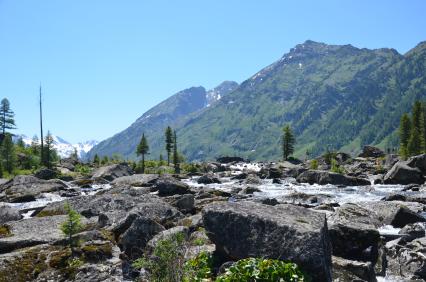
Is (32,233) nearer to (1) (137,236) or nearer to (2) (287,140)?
(1) (137,236)

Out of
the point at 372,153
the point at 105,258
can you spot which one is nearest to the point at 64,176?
the point at 105,258

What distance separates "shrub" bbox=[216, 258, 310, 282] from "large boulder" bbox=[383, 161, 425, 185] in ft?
179

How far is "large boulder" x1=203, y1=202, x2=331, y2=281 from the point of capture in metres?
11.6

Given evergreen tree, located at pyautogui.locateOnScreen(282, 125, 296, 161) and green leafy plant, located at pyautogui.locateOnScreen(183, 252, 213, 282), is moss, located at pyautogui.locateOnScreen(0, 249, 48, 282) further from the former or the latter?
evergreen tree, located at pyautogui.locateOnScreen(282, 125, 296, 161)

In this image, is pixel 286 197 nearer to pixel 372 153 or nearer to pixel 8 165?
pixel 8 165

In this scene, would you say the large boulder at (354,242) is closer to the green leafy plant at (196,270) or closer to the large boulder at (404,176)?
Result: the green leafy plant at (196,270)

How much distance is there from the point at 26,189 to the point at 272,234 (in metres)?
45.8

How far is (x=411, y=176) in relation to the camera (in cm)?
5791

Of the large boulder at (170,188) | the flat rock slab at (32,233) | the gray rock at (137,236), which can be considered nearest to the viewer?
the gray rock at (137,236)

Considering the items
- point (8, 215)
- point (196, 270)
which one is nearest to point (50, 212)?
point (8, 215)

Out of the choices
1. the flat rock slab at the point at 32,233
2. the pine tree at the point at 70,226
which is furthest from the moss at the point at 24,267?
the flat rock slab at the point at 32,233

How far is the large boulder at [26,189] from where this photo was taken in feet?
142

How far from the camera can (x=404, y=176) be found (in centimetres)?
5825

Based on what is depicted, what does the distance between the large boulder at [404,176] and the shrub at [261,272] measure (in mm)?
54710
